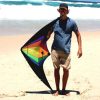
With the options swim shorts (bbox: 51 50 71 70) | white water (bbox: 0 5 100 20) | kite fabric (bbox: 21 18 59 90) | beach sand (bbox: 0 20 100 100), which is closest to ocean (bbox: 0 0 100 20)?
white water (bbox: 0 5 100 20)

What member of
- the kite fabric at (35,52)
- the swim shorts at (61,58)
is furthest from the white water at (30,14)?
the swim shorts at (61,58)

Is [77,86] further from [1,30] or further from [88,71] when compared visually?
[1,30]

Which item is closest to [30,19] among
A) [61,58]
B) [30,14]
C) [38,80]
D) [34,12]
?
[30,14]

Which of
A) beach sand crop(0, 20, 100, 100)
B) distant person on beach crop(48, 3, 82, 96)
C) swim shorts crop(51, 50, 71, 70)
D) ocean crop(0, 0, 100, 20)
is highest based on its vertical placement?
distant person on beach crop(48, 3, 82, 96)

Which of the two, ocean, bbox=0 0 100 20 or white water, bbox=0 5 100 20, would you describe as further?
ocean, bbox=0 0 100 20

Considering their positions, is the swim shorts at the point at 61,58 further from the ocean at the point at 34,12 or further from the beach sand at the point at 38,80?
the ocean at the point at 34,12

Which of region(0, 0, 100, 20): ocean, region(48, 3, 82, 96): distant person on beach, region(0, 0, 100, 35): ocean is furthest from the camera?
region(0, 0, 100, 20): ocean

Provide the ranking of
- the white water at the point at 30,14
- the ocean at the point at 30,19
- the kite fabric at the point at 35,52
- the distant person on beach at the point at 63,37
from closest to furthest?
1. the distant person on beach at the point at 63,37
2. the kite fabric at the point at 35,52
3. the ocean at the point at 30,19
4. the white water at the point at 30,14

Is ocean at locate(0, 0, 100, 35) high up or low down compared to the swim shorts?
down

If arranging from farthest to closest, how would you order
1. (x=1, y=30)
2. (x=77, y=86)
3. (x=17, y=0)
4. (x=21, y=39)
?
(x=17, y=0) → (x=1, y=30) → (x=21, y=39) → (x=77, y=86)

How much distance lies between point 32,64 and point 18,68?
6.06 feet

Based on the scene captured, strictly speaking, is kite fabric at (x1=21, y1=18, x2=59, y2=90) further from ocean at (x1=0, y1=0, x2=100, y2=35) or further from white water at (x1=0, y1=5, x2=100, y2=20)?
white water at (x1=0, y1=5, x2=100, y2=20)

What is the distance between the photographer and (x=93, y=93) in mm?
6965

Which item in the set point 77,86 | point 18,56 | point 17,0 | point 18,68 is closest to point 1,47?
point 18,56
